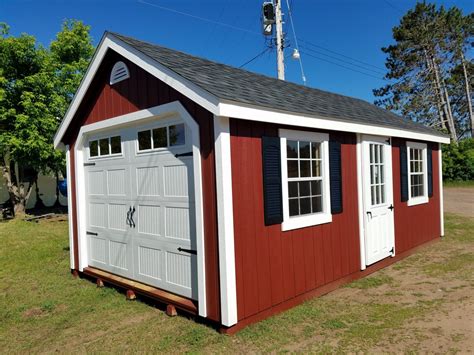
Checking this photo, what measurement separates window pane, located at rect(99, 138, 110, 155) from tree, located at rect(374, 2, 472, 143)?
25025 mm

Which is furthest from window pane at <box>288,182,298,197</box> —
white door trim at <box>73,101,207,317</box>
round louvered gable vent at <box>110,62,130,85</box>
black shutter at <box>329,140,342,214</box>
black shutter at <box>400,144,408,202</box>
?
black shutter at <box>400,144,408,202</box>

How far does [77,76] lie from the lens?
536 inches

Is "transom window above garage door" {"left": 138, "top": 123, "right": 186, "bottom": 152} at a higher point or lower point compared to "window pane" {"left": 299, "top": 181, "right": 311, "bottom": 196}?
higher

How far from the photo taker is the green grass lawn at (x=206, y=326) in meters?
3.66

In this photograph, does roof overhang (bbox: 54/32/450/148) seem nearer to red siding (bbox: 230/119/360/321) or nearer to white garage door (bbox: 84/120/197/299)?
red siding (bbox: 230/119/360/321)

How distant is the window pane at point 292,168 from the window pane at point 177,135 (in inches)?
54.7

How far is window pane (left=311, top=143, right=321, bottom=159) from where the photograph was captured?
4.98 m

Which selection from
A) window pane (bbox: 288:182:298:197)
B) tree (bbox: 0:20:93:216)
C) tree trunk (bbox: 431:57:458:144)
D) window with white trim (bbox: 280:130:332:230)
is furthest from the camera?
tree trunk (bbox: 431:57:458:144)

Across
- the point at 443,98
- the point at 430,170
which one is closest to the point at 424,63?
the point at 443,98

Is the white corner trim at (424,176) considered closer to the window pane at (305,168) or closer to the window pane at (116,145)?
the window pane at (305,168)

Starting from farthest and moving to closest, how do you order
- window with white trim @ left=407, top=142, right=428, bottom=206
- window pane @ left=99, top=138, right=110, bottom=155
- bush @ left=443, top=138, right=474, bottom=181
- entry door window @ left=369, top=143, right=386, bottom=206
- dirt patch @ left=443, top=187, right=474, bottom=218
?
bush @ left=443, top=138, right=474, bottom=181 < dirt patch @ left=443, top=187, right=474, bottom=218 < window with white trim @ left=407, top=142, right=428, bottom=206 < entry door window @ left=369, top=143, right=386, bottom=206 < window pane @ left=99, top=138, right=110, bottom=155

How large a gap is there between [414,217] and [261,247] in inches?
184

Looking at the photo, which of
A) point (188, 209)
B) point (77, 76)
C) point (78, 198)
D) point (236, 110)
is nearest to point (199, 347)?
point (188, 209)

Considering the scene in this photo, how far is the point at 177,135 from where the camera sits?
14.7ft
